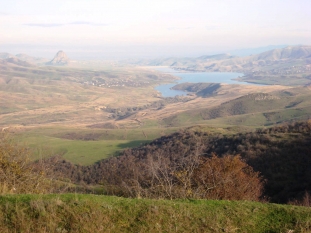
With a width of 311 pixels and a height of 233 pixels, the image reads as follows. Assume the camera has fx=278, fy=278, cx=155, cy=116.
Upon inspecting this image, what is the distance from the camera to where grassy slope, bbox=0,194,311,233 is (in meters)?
7.79

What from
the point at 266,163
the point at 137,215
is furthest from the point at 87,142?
Result: the point at 137,215

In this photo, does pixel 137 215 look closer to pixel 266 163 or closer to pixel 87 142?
pixel 266 163

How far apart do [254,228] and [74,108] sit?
640 ft

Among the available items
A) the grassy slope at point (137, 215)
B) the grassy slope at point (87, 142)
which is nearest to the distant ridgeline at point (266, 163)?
the grassy slope at point (137, 215)

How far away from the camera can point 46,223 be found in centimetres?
770

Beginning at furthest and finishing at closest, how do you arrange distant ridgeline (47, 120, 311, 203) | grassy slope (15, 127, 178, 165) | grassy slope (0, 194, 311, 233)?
1. grassy slope (15, 127, 178, 165)
2. distant ridgeline (47, 120, 311, 203)
3. grassy slope (0, 194, 311, 233)

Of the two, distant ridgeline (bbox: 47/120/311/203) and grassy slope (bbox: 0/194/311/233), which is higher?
grassy slope (bbox: 0/194/311/233)

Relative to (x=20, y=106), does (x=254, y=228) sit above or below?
above

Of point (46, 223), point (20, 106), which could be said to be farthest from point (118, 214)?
point (20, 106)

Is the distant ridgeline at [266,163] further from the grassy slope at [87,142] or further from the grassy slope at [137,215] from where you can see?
the grassy slope at [87,142]

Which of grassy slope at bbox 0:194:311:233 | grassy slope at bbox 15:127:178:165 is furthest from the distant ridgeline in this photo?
grassy slope at bbox 15:127:178:165

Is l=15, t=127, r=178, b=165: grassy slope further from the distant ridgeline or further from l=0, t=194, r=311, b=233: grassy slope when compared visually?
l=0, t=194, r=311, b=233: grassy slope

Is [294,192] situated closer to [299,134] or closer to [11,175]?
[299,134]

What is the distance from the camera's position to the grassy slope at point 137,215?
779 centimetres
